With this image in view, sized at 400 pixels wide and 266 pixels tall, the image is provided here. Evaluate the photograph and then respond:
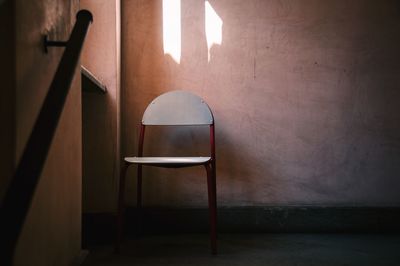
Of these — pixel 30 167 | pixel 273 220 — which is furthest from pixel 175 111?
pixel 30 167

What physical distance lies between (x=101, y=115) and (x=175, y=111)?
0.41 meters

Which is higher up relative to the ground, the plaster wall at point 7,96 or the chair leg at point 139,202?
the plaster wall at point 7,96

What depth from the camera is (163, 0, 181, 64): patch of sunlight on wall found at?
2.64 metres

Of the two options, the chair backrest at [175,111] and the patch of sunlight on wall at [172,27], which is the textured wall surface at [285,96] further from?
the chair backrest at [175,111]

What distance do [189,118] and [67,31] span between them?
3.44ft

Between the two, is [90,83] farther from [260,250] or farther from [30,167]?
[30,167]

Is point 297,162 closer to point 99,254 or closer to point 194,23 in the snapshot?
point 194,23

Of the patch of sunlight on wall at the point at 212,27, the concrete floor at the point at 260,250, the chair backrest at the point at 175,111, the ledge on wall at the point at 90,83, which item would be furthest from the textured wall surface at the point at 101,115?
the patch of sunlight on wall at the point at 212,27

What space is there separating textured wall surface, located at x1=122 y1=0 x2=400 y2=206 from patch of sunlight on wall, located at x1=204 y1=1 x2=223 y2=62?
0.08 ft

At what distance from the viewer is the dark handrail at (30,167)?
0.64 metres

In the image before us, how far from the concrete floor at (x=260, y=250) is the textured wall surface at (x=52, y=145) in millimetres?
415

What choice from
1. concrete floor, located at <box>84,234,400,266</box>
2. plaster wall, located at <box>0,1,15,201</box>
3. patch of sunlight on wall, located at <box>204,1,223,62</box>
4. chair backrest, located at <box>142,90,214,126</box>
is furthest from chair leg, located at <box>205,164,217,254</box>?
plaster wall, located at <box>0,1,15,201</box>

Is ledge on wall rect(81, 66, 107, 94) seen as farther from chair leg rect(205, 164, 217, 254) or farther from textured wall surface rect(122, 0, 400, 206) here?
chair leg rect(205, 164, 217, 254)

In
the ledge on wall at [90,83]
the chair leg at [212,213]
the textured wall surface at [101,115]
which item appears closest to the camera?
the ledge on wall at [90,83]
